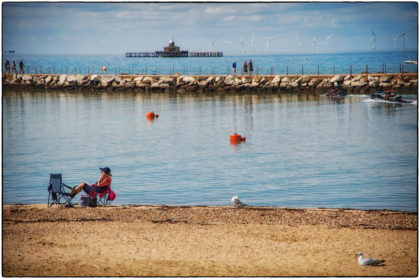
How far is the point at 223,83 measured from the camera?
5841 cm

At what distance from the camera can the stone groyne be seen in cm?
5247

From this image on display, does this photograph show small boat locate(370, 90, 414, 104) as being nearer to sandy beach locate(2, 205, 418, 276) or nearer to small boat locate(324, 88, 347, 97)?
small boat locate(324, 88, 347, 97)

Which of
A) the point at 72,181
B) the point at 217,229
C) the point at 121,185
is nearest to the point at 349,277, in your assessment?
the point at 217,229

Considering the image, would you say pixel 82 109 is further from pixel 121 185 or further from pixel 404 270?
pixel 404 270

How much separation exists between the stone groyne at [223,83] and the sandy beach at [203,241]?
40.1 meters

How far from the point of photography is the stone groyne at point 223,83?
172 ft

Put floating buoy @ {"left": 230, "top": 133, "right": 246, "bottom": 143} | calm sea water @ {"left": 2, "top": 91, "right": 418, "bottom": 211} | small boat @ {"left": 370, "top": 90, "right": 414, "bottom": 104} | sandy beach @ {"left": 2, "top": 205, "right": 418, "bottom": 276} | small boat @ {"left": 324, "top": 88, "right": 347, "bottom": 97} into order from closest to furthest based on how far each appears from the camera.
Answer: sandy beach @ {"left": 2, "top": 205, "right": 418, "bottom": 276} → calm sea water @ {"left": 2, "top": 91, "right": 418, "bottom": 211} → floating buoy @ {"left": 230, "top": 133, "right": 246, "bottom": 143} → small boat @ {"left": 370, "top": 90, "right": 414, "bottom": 104} → small boat @ {"left": 324, "top": 88, "right": 347, "bottom": 97}

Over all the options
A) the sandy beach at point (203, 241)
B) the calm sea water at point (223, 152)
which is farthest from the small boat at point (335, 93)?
the sandy beach at point (203, 241)

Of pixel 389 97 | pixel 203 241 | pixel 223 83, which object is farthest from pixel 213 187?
pixel 223 83

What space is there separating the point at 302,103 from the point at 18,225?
1461 inches

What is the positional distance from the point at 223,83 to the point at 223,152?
33.8 m

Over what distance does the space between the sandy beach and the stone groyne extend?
40.1 metres

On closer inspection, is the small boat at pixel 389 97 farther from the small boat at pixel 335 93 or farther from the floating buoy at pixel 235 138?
the floating buoy at pixel 235 138

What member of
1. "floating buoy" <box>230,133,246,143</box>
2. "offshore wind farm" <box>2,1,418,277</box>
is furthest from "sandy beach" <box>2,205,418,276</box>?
"floating buoy" <box>230,133,246,143</box>
